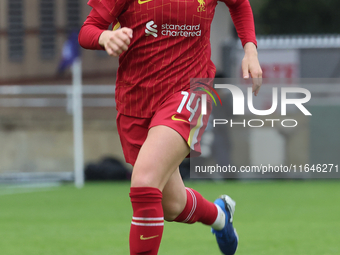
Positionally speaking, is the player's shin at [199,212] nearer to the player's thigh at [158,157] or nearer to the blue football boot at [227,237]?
the blue football boot at [227,237]

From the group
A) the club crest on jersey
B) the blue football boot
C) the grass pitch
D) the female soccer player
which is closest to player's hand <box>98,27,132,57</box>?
the female soccer player

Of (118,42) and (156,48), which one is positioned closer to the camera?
(118,42)

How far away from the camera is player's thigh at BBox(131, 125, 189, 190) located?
2648 millimetres

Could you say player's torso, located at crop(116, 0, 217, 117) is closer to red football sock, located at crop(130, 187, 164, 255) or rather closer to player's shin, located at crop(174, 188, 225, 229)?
red football sock, located at crop(130, 187, 164, 255)

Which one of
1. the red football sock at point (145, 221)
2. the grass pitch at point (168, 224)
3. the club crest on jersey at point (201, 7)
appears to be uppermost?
the club crest on jersey at point (201, 7)

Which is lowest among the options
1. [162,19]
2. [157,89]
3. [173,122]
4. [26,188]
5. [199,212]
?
[26,188]

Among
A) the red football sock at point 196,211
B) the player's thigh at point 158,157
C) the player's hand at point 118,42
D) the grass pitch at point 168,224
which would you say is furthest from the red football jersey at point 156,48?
the grass pitch at point 168,224

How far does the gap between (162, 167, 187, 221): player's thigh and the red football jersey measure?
1.26 feet

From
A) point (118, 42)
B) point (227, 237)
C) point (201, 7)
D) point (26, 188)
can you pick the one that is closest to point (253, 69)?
point (201, 7)

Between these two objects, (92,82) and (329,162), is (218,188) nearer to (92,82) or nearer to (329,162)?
(329,162)

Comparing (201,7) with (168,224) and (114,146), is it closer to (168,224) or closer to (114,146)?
(168,224)

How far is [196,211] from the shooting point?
10.8 feet

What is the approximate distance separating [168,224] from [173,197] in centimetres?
219

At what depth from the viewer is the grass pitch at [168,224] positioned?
3.98 metres
